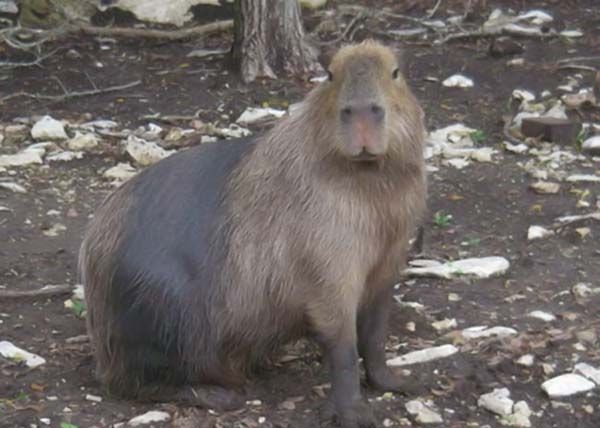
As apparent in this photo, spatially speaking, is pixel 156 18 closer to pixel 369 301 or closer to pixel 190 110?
pixel 190 110

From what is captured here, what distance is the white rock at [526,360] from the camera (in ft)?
14.4

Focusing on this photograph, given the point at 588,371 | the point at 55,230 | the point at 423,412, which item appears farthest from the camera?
the point at 55,230

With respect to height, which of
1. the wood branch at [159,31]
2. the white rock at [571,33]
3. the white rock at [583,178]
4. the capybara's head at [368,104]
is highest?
the capybara's head at [368,104]

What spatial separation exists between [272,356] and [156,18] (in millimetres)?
4804

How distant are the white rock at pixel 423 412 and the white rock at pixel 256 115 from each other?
3094 mm

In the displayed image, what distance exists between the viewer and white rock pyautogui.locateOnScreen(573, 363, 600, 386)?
4.29 metres

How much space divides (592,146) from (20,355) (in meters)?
3.29

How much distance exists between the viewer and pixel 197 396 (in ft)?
13.6

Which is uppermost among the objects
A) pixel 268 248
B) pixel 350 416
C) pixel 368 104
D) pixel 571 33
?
pixel 368 104

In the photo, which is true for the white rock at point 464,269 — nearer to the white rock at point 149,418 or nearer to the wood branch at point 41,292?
the wood branch at point 41,292

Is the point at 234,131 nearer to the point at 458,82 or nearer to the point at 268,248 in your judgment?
the point at 458,82

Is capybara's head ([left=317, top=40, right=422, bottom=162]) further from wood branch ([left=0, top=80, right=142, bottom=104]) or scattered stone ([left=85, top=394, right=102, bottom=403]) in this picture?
wood branch ([left=0, top=80, right=142, bottom=104])

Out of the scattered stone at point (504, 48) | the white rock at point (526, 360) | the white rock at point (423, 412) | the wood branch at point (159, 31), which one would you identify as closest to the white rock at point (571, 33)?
the scattered stone at point (504, 48)

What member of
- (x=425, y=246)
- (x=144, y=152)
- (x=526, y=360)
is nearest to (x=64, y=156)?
(x=144, y=152)
